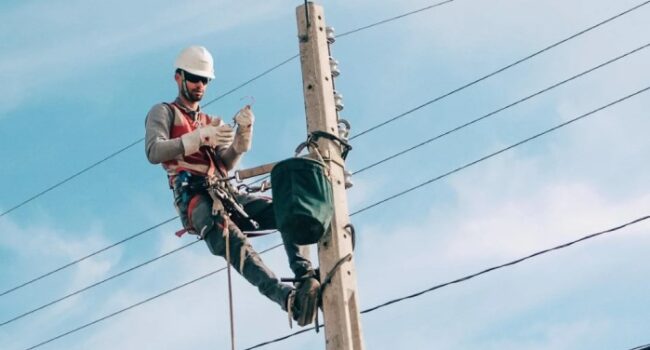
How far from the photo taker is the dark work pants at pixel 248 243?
6871 millimetres

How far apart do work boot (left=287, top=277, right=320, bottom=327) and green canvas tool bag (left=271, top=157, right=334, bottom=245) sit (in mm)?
243

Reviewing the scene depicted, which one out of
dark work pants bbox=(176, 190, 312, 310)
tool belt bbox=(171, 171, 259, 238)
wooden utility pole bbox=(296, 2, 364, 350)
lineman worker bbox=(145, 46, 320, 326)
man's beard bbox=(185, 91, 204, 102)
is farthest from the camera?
man's beard bbox=(185, 91, 204, 102)

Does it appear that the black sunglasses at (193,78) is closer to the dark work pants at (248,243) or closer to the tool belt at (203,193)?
the tool belt at (203,193)

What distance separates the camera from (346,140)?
23.2 feet

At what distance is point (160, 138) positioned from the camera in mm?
7477

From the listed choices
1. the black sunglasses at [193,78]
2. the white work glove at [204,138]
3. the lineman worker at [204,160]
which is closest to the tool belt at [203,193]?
the lineman worker at [204,160]

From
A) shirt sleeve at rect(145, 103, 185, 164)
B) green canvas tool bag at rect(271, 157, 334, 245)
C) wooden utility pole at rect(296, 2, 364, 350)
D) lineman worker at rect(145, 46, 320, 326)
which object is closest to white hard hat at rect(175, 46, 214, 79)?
lineman worker at rect(145, 46, 320, 326)

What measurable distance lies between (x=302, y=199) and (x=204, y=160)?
1.38 metres

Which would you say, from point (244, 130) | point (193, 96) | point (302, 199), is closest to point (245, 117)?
point (244, 130)

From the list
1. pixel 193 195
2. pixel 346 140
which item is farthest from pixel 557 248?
pixel 193 195

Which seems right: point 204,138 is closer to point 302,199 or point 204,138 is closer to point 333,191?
point 333,191

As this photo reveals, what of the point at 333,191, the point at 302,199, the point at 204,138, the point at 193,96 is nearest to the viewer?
the point at 302,199

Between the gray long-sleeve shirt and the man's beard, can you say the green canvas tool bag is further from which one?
the man's beard

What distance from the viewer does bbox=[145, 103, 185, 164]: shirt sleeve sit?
24.1ft
